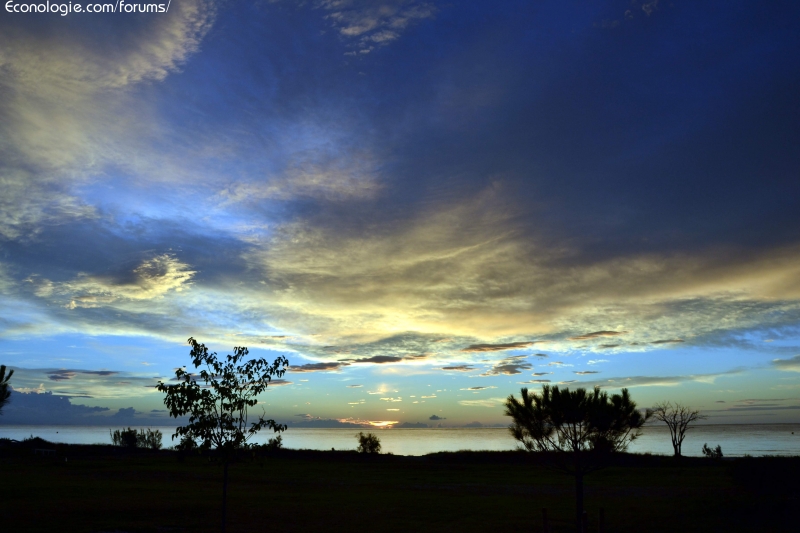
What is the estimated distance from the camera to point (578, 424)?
2450 cm

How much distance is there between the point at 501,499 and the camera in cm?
3675

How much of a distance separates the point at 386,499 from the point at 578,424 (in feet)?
57.4

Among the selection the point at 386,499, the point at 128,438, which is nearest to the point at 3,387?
the point at 386,499

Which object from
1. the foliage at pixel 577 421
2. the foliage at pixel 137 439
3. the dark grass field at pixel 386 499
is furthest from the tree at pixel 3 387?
the foliage at pixel 137 439

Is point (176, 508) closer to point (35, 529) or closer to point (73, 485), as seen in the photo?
point (35, 529)

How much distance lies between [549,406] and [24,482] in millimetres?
39788

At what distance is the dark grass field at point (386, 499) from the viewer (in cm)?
2673

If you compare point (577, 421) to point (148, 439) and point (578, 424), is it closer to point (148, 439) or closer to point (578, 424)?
point (578, 424)

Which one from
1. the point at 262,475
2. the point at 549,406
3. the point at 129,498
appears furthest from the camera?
the point at 262,475

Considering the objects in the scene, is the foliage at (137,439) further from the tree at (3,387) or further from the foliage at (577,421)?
the foliage at (577,421)

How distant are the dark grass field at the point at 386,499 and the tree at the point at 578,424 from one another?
2.05 m

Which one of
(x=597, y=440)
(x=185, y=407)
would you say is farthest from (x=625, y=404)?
(x=185, y=407)

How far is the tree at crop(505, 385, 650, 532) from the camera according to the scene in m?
24.2

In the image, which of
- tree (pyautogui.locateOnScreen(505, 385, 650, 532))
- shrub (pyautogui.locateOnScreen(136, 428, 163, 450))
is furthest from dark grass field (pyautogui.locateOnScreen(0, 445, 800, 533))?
shrub (pyautogui.locateOnScreen(136, 428, 163, 450))
